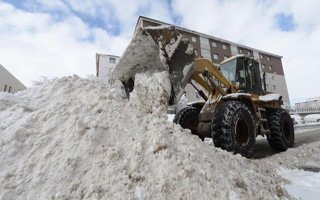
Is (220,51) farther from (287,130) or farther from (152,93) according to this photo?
(152,93)

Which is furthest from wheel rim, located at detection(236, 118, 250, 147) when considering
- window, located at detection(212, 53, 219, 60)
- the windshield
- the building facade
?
window, located at detection(212, 53, 219, 60)

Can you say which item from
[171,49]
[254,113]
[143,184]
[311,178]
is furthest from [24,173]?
[254,113]

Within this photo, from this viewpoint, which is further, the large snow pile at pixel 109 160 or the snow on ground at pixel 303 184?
the snow on ground at pixel 303 184

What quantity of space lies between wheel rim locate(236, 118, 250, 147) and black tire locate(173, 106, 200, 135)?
1.40 metres

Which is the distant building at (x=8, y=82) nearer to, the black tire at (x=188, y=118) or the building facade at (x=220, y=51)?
the building facade at (x=220, y=51)

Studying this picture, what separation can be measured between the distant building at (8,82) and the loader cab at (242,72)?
15631 millimetres

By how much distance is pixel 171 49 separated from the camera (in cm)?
522

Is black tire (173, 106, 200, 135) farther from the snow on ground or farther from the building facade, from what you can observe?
the building facade

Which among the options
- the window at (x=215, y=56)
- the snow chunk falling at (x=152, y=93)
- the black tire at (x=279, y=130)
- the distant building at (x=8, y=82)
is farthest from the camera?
the window at (x=215, y=56)

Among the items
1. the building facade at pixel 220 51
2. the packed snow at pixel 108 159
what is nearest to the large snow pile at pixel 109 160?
the packed snow at pixel 108 159

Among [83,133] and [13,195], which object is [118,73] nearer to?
[83,133]

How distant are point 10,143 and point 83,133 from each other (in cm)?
90

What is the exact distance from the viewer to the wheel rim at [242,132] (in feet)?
20.0

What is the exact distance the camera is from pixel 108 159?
3062 millimetres
